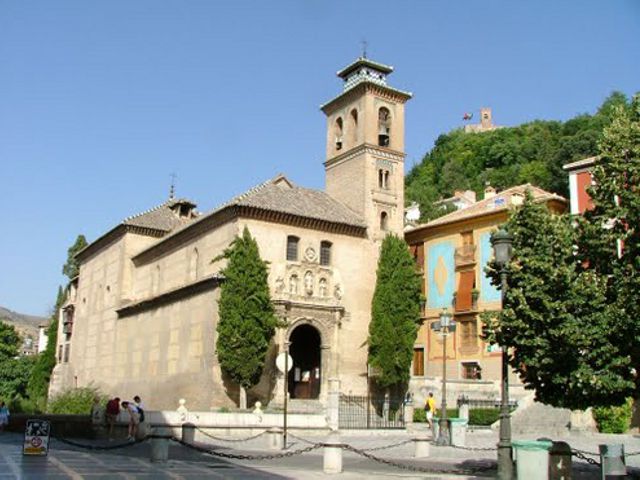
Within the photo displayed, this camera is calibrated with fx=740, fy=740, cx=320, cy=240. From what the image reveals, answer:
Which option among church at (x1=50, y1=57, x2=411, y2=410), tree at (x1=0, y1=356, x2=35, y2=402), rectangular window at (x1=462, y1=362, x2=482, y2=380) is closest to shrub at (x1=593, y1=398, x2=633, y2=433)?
church at (x1=50, y1=57, x2=411, y2=410)

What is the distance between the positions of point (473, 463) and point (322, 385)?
17.5 meters

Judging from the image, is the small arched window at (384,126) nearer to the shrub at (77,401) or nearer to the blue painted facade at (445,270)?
the blue painted facade at (445,270)

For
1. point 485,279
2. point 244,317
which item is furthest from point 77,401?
point 485,279

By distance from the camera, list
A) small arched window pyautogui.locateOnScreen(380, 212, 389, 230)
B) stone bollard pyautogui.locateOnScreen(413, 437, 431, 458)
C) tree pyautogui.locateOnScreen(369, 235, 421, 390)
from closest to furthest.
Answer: stone bollard pyautogui.locateOnScreen(413, 437, 431, 458) < tree pyautogui.locateOnScreen(369, 235, 421, 390) < small arched window pyautogui.locateOnScreen(380, 212, 389, 230)

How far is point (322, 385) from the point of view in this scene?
36094 mm

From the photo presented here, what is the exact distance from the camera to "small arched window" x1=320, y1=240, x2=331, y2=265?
1484 inches

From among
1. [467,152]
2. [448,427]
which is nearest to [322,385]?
[448,427]

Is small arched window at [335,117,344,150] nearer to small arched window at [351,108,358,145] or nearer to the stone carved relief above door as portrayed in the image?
small arched window at [351,108,358,145]

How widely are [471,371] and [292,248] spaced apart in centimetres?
1150

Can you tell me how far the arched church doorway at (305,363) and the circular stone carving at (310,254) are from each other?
3.34m

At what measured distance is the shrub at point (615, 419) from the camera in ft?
87.6

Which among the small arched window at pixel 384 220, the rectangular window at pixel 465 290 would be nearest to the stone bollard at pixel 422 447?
the rectangular window at pixel 465 290

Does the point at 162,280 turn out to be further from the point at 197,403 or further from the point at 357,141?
the point at 357,141

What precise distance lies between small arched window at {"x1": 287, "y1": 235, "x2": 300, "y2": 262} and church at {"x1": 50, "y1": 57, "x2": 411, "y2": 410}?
5cm
